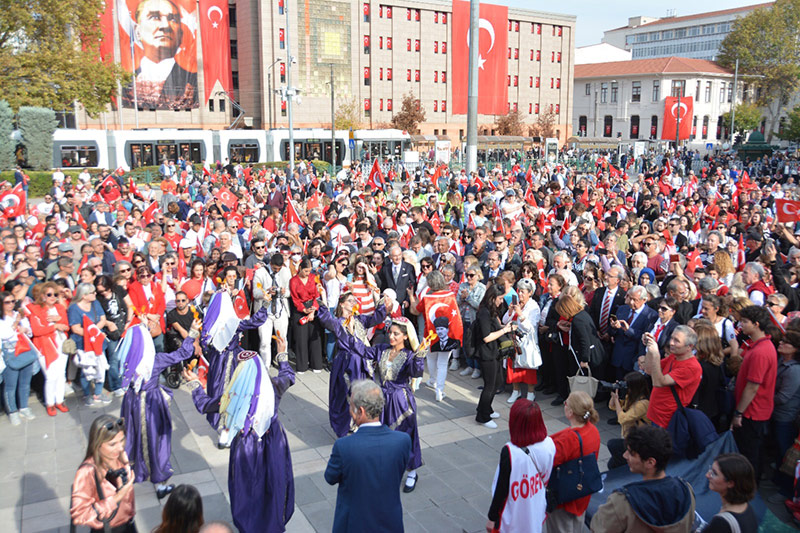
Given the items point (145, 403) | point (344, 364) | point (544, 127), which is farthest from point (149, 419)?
point (544, 127)

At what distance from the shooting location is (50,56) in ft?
111

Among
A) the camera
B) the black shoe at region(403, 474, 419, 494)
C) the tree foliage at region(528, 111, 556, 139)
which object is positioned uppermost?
the tree foliage at region(528, 111, 556, 139)

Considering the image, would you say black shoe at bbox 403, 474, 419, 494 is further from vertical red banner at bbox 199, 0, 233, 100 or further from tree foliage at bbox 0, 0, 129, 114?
vertical red banner at bbox 199, 0, 233, 100

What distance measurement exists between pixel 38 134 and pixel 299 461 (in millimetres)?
34672

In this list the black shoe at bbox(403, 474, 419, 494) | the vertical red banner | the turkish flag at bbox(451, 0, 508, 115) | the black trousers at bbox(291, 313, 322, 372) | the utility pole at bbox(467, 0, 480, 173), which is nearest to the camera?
the black shoe at bbox(403, 474, 419, 494)

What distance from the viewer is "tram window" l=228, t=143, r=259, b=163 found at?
40.5 metres

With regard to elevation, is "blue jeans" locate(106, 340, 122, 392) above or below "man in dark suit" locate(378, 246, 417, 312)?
below

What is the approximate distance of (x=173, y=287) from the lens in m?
9.30

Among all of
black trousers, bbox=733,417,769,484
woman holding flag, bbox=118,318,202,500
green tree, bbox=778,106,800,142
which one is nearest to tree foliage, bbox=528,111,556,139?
green tree, bbox=778,106,800,142

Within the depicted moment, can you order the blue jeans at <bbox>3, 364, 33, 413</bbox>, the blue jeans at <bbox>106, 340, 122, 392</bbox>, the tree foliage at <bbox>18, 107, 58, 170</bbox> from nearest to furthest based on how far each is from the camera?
the blue jeans at <bbox>3, 364, 33, 413</bbox>
the blue jeans at <bbox>106, 340, 122, 392</bbox>
the tree foliage at <bbox>18, 107, 58, 170</bbox>

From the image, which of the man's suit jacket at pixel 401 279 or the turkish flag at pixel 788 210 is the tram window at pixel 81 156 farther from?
the turkish flag at pixel 788 210

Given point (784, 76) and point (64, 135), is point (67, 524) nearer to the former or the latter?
point (64, 135)

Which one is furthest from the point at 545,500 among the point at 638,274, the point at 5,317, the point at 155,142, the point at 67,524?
the point at 155,142

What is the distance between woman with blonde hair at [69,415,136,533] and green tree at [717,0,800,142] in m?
89.7
